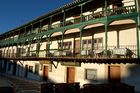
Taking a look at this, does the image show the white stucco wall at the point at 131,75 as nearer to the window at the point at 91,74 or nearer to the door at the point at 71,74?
the window at the point at 91,74

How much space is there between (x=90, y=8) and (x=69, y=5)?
2412 mm

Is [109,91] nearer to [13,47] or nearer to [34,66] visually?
[34,66]

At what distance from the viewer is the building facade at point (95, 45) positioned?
677 inches

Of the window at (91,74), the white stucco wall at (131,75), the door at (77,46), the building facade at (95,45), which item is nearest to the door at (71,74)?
the building facade at (95,45)

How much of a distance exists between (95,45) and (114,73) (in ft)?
13.0

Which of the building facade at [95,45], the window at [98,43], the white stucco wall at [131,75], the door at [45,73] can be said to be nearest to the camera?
the white stucco wall at [131,75]

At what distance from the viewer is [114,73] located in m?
18.8

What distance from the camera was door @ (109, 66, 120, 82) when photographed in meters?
18.5

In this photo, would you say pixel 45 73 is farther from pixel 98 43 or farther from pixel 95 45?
pixel 98 43

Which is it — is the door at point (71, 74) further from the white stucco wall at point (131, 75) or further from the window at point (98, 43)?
the white stucco wall at point (131, 75)

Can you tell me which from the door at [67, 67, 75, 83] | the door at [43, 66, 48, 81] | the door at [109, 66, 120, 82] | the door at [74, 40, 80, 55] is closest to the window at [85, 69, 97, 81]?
the door at [109, 66, 120, 82]

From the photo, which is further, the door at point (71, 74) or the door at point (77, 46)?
the door at point (71, 74)

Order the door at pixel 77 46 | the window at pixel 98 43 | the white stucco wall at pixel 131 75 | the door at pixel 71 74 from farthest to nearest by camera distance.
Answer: the door at pixel 71 74
the door at pixel 77 46
the window at pixel 98 43
the white stucco wall at pixel 131 75

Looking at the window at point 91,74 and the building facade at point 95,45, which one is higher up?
the building facade at point 95,45
